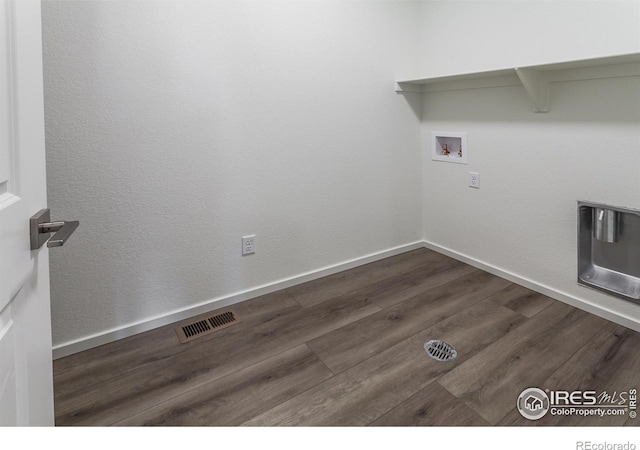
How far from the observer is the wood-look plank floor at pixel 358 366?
1.34 metres

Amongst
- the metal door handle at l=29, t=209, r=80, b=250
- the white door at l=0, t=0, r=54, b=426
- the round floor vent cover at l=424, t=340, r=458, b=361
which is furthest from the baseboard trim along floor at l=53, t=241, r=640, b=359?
the metal door handle at l=29, t=209, r=80, b=250

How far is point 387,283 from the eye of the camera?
2.42 metres

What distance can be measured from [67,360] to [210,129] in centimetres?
137

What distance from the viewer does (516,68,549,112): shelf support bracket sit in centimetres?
194

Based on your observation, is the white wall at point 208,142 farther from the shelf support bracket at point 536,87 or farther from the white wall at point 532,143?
the shelf support bracket at point 536,87

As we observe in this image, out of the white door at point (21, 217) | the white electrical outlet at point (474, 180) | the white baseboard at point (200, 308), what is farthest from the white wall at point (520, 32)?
the white door at point (21, 217)

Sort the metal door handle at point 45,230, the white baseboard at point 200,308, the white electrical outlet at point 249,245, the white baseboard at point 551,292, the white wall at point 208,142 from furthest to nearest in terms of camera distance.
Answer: the white electrical outlet at point 249,245 → the white baseboard at point 551,292 → the white baseboard at point 200,308 → the white wall at point 208,142 → the metal door handle at point 45,230

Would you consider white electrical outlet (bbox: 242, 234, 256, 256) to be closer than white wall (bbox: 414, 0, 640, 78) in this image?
No

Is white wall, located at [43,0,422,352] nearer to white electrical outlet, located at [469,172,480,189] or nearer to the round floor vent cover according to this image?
white electrical outlet, located at [469,172,480,189]

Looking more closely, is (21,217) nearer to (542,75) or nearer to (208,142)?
A: (208,142)

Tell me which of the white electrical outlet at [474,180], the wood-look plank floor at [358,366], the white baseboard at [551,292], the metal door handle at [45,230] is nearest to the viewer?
the metal door handle at [45,230]

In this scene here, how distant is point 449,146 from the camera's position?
278 centimetres

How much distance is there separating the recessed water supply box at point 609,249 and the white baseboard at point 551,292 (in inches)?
4.3

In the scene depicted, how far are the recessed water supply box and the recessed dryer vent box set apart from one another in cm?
87
